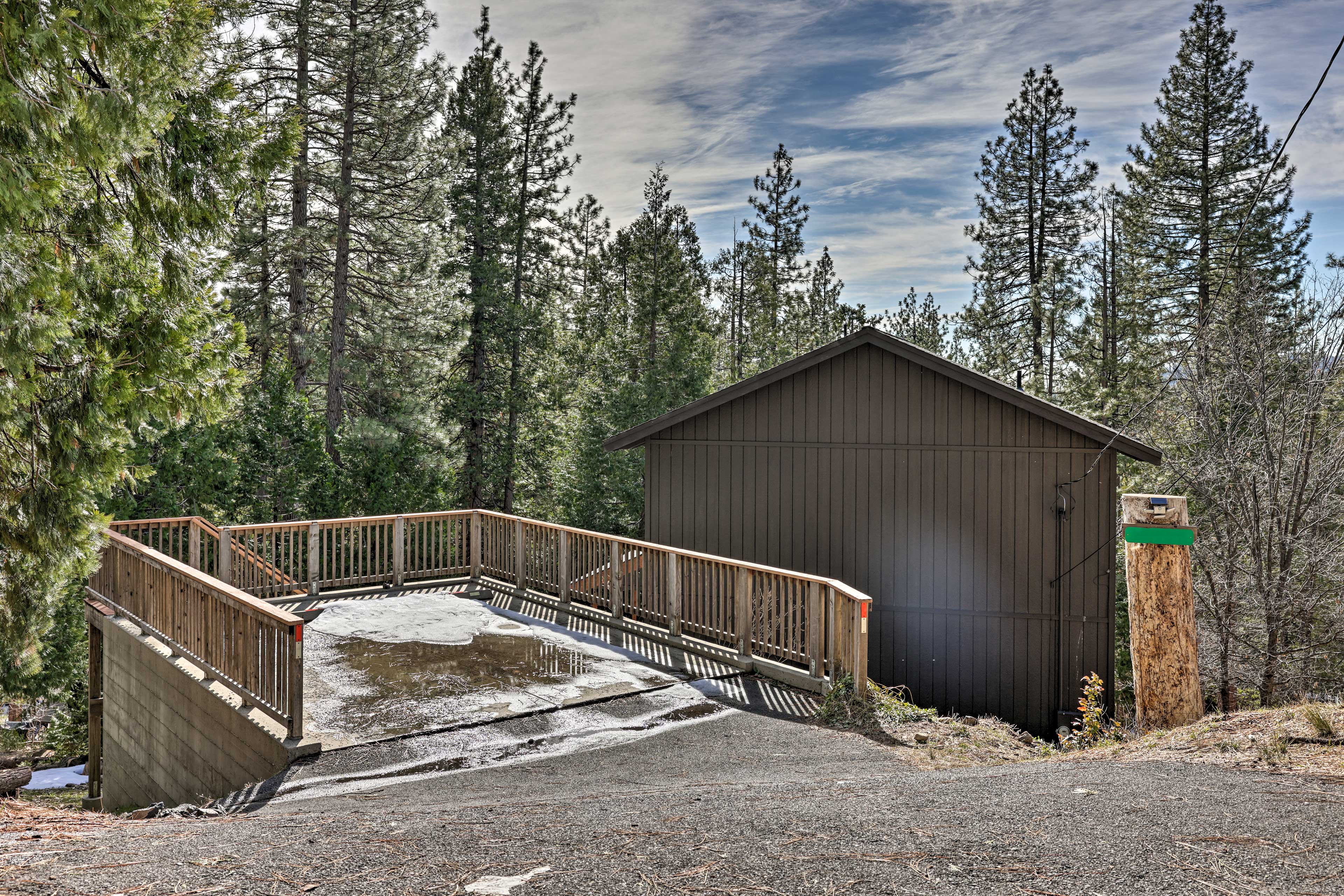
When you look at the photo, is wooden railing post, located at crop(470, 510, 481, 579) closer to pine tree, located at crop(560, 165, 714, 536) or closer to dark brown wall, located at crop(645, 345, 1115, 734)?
dark brown wall, located at crop(645, 345, 1115, 734)

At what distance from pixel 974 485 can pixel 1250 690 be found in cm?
509

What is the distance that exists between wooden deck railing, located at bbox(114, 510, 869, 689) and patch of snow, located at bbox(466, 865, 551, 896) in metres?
4.34

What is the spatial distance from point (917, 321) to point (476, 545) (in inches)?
1740

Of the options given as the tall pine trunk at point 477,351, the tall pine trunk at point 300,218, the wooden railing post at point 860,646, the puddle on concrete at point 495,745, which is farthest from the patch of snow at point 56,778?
the wooden railing post at point 860,646

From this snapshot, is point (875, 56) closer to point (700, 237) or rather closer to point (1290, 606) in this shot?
point (1290, 606)

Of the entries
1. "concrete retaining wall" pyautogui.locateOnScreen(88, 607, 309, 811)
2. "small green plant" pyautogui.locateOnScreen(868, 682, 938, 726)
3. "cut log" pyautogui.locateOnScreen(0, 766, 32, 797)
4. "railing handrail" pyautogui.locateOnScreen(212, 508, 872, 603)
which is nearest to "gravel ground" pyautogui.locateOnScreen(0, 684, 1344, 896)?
"concrete retaining wall" pyautogui.locateOnScreen(88, 607, 309, 811)

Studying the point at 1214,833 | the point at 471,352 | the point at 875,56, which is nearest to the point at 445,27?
the point at 471,352

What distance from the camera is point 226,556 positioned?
10.0 metres

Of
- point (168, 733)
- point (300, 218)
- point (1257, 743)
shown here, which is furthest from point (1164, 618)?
point (300, 218)

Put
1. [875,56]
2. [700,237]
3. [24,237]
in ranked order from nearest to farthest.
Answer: [24,237] → [875,56] → [700,237]

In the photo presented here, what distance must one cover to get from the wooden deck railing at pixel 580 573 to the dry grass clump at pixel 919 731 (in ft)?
0.82

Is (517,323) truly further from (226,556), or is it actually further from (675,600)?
(675,600)

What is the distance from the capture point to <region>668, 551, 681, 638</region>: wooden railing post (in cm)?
888

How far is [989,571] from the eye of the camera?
35.3 feet
